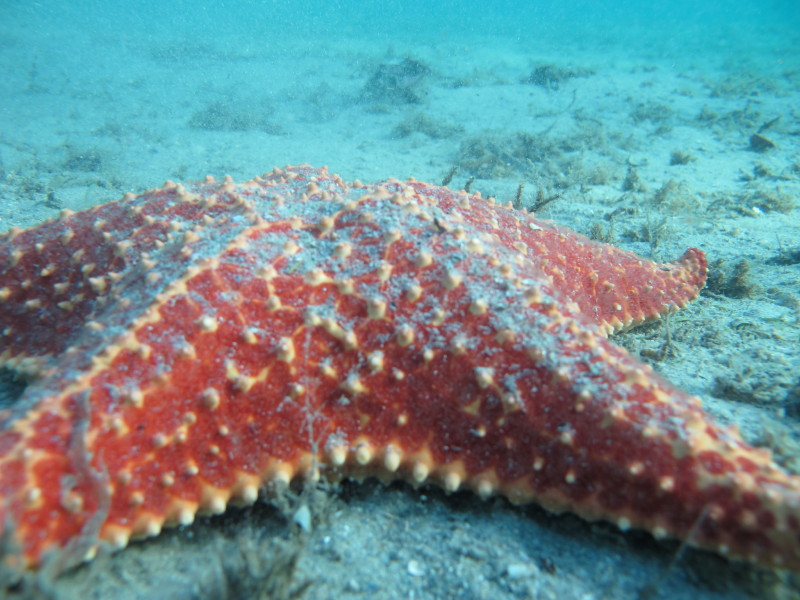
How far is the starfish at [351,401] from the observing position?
183cm

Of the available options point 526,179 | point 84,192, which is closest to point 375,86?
point 526,179

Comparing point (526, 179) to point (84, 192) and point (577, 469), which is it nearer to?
point (577, 469)

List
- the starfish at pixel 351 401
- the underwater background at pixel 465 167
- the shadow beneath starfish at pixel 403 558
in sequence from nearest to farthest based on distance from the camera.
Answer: the starfish at pixel 351 401, the shadow beneath starfish at pixel 403 558, the underwater background at pixel 465 167

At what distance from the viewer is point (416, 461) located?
2.19m

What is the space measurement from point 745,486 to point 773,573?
19.1 inches

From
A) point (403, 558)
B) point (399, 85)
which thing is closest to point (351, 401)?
point (403, 558)

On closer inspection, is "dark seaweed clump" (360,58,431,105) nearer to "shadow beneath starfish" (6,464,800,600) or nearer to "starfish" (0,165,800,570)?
"starfish" (0,165,800,570)

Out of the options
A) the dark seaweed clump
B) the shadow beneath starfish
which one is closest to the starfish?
the shadow beneath starfish

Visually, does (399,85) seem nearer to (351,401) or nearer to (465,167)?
(465,167)

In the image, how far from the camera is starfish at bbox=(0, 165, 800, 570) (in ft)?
6.00

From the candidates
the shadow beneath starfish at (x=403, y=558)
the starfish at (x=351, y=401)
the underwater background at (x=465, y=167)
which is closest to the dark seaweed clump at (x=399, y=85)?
the underwater background at (x=465, y=167)

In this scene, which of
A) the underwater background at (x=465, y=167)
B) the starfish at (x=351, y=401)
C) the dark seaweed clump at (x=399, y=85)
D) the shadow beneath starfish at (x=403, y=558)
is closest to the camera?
the starfish at (x=351, y=401)

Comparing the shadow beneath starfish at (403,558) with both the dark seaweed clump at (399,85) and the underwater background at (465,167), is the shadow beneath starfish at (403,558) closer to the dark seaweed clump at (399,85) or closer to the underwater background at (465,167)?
the underwater background at (465,167)

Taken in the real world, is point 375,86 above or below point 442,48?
below
